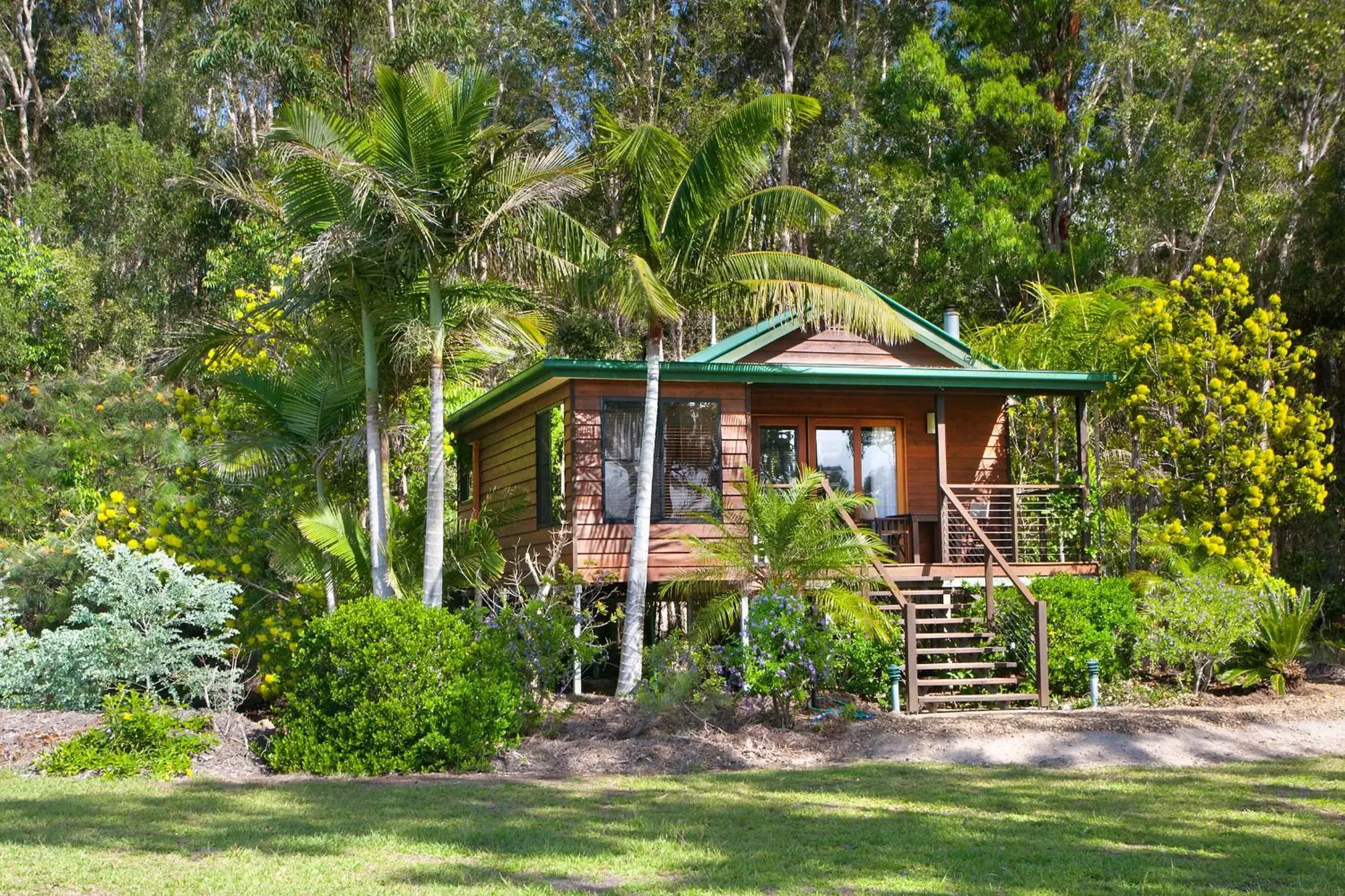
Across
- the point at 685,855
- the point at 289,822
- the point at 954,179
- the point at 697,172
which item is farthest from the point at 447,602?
the point at 954,179

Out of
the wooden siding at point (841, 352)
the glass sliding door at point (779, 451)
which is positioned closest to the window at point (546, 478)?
the glass sliding door at point (779, 451)

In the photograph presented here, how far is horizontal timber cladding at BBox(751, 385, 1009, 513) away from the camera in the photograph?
1784cm

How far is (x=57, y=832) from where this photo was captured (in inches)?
293

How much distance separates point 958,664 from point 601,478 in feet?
15.8

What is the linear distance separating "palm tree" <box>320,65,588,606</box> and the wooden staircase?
5.54 m

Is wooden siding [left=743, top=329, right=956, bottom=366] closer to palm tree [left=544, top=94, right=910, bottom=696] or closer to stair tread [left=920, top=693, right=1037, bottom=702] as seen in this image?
palm tree [left=544, top=94, right=910, bottom=696]

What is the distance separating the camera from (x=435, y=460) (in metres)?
12.7

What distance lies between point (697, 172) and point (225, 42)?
46.9ft

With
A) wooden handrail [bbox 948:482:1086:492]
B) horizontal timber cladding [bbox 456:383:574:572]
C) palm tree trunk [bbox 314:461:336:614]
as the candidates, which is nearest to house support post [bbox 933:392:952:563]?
wooden handrail [bbox 948:482:1086:492]

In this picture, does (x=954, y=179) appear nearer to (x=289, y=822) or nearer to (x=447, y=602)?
(x=447, y=602)

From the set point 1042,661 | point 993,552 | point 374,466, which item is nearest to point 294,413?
point 374,466

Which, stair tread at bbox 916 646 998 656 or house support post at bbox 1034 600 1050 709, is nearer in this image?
house support post at bbox 1034 600 1050 709

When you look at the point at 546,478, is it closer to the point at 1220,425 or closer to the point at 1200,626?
the point at 1200,626

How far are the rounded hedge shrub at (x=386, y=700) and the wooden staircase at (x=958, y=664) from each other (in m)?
5.21
